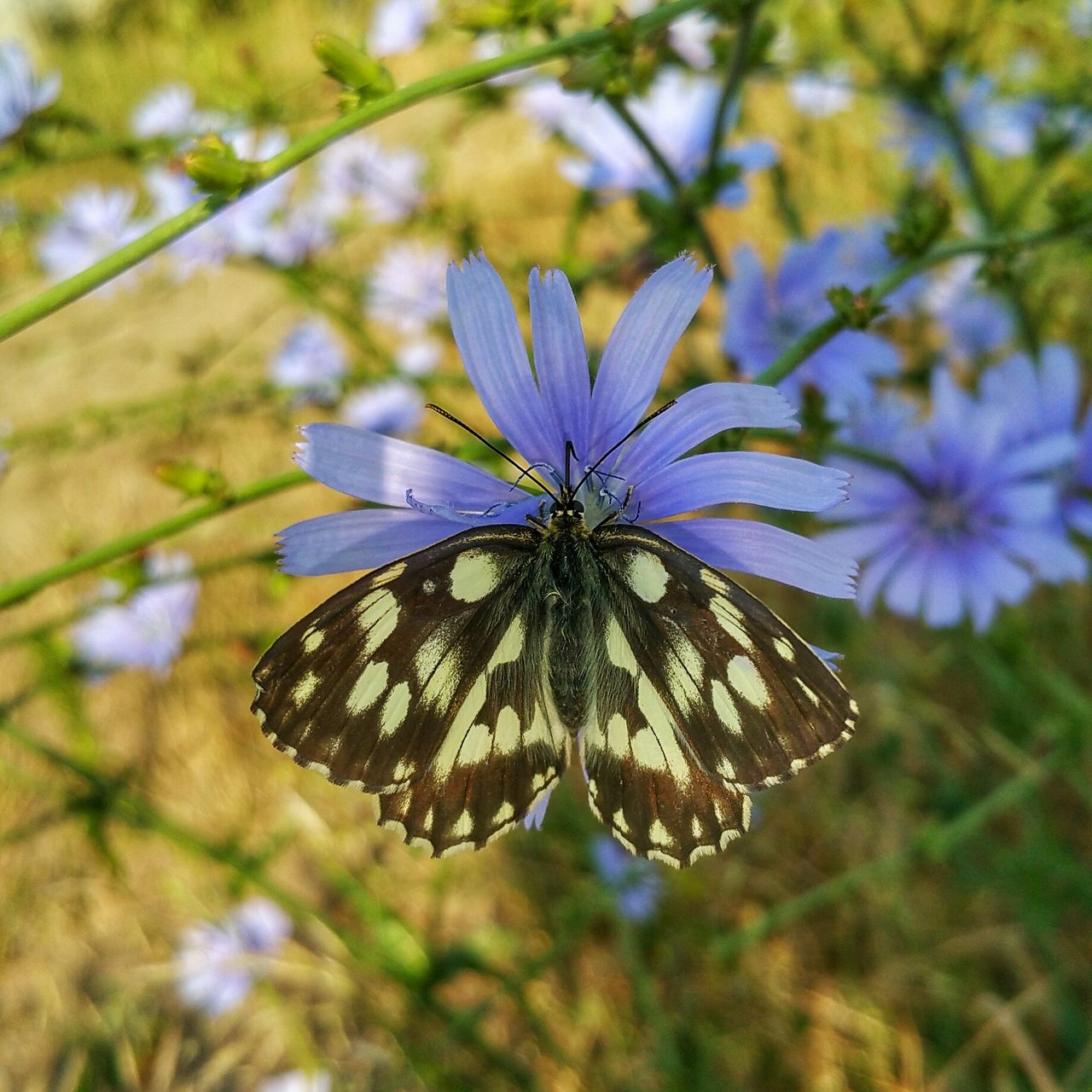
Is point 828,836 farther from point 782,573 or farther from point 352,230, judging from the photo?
point 352,230

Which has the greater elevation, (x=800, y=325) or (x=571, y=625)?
(x=800, y=325)

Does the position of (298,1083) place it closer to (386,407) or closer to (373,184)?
(386,407)

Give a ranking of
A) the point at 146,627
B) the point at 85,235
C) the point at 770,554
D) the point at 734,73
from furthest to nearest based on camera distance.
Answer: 1. the point at 85,235
2. the point at 146,627
3. the point at 734,73
4. the point at 770,554

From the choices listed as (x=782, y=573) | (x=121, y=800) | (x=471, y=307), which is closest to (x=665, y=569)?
(x=782, y=573)

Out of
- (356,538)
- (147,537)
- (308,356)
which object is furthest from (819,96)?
(147,537)

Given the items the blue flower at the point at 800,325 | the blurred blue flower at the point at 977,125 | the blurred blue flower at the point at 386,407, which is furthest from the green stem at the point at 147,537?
the blurred blue flower at the point at 977,125

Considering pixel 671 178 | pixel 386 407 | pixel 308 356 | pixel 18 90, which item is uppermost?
pixel 308 356

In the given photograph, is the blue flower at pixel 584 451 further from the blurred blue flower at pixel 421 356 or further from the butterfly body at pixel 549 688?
the blurred blue flower at pixel 421 356
